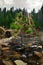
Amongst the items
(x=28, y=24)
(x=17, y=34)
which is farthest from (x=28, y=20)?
(x=17, y=34)

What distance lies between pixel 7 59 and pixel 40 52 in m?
0.85

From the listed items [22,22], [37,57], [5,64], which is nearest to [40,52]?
[37,57]

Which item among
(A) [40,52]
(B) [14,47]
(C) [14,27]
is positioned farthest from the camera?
(C) [14,27]

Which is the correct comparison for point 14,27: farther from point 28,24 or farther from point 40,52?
point 40,52

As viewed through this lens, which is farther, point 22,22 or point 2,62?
point 22,22

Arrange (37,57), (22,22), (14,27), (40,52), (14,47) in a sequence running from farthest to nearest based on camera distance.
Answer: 1. (22,22)
2. (14,27)
3. (14,47)
4. (40,52)
5. (37,57)

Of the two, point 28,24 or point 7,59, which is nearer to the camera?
point 7,59

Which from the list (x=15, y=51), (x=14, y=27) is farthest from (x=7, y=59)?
(x=14, y=27)

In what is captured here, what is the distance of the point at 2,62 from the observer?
4266 mm

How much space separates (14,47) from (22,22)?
3.94m

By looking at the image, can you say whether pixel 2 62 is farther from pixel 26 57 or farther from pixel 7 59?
pixel 26 57

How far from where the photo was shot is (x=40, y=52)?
4840 mm

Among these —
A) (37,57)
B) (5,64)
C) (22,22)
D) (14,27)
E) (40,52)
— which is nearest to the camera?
(5,64)

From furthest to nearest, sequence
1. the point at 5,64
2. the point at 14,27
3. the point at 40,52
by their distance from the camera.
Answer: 1. the point at 14,27
2. the point at 40,52
3. the point at 5,64
